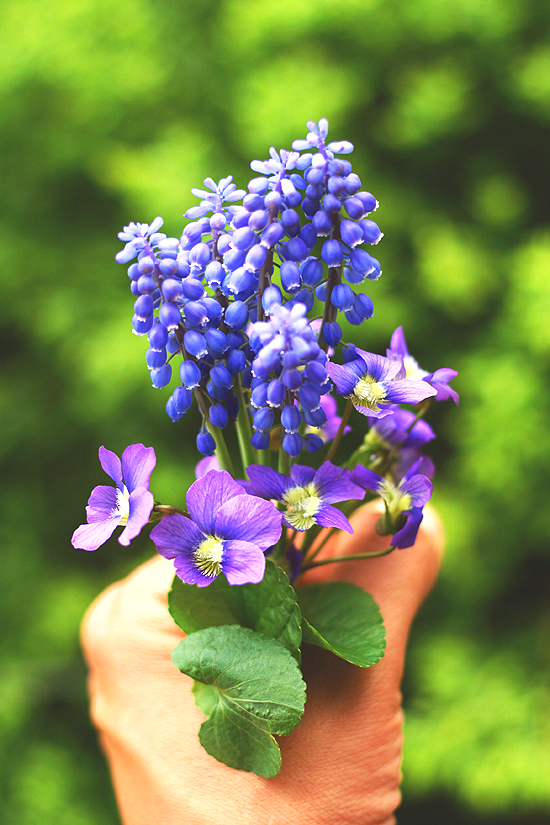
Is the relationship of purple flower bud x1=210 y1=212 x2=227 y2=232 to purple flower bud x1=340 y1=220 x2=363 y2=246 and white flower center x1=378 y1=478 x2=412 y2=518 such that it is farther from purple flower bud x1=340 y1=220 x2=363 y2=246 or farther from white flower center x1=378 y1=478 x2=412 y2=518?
white flower center x1=378 y1=478 x2=412 y2=518

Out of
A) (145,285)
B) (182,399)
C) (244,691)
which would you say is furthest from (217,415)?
(244,691)

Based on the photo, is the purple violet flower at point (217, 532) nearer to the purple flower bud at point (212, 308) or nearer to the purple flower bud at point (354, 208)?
the purple flower bud at point (212, 308)

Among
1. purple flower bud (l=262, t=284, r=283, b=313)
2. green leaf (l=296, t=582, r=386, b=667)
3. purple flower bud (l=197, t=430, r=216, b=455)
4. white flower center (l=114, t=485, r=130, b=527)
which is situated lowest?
green leaf (l=296, t=582, r=386, b=667)

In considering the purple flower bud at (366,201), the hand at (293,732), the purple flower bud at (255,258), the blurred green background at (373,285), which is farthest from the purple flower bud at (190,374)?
the blurred green background at (373,285)

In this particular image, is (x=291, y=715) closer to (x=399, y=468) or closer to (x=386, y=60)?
(x=399, y=468)

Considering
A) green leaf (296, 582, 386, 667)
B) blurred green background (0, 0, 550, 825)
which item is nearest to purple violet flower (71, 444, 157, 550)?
green leaf (296, 582, 386, 667)
